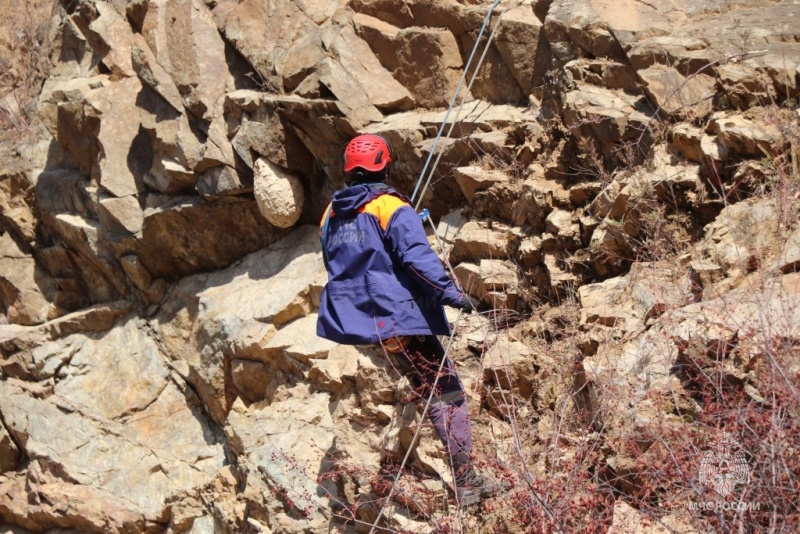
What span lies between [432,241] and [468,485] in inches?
85.8

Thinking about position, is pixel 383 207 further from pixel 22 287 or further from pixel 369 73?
pixel 22 287

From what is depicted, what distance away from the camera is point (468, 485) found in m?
5.11

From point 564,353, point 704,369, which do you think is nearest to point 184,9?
point 564,353

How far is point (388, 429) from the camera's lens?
5.83 m

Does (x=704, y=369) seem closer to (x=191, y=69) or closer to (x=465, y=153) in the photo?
(x=465, y=153)

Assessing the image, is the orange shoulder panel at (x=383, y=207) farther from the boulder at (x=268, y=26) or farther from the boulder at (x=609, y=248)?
the boulder at (x=268, y=26)

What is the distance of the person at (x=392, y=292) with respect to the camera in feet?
16.1

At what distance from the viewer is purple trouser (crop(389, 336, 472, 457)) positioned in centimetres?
504

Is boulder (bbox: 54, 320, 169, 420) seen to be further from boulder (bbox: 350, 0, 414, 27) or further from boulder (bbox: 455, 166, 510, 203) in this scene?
boulder (bbox: 350, 0, 414, 27)

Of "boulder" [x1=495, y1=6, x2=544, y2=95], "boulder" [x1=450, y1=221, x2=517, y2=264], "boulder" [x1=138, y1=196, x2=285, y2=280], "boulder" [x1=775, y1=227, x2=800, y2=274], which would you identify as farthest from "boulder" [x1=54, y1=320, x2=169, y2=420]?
"boulder" [x1=775, y1=227, x2=800, y2=274]

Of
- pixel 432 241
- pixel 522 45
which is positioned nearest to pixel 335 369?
pixel 432 241

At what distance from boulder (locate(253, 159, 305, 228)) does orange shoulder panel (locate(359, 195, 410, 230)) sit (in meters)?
2.50

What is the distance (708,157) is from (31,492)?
5.96 metres

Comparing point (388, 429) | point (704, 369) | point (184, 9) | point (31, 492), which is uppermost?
point (184, 9)
